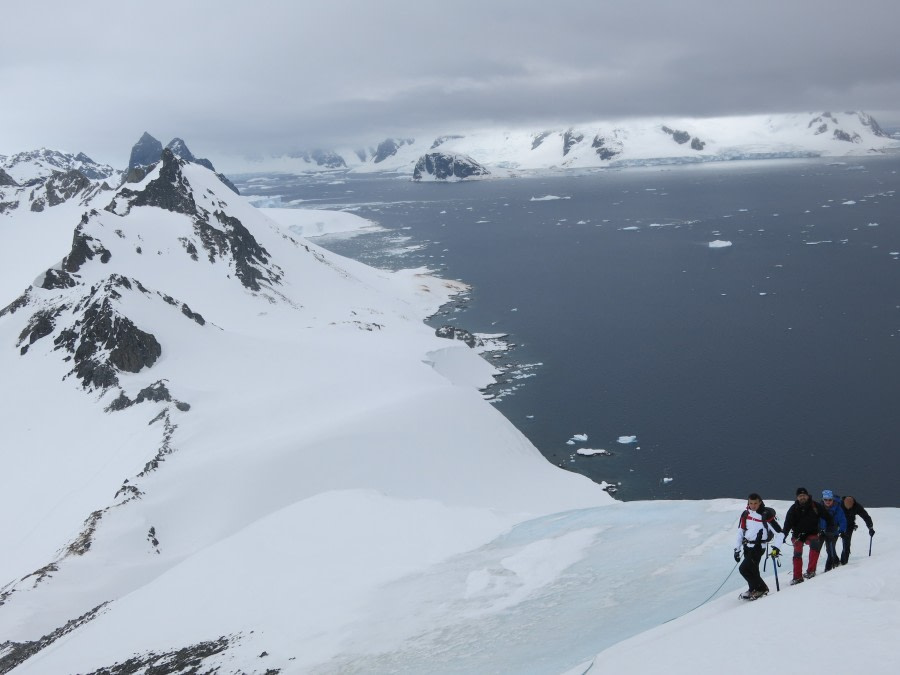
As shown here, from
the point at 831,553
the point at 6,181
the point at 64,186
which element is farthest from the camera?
the point at 6,181

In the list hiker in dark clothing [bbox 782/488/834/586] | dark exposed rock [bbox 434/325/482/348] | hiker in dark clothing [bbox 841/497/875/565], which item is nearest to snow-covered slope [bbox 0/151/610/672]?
dark exposed rock [bbox 434/325/482/348]

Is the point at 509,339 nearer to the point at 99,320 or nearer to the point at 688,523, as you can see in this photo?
the point at 99,320

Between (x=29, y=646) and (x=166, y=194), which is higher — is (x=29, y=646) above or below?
below

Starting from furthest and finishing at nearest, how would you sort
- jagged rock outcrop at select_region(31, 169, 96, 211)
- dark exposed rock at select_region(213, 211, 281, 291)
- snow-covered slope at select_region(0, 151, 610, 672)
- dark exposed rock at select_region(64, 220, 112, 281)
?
jagged rock outcrop at select_region(31, 169, 96, 211) → dark exposed rock at select_region(213, 211, 281, 291) → dark exposed rock at select_region(64, 220, 112, 281) → snow-covered slope at select_region(0, 151, 610, 672)

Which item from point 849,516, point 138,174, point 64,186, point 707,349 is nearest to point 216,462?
point 849,516

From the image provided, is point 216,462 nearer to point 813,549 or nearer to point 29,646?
point 29,646

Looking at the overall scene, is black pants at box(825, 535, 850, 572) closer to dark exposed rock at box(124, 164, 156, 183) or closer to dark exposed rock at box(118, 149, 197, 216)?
dark exposed rock at box(118, 149, 197, 216)

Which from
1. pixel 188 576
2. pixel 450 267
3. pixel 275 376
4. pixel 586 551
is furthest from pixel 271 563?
pixel 450 267
